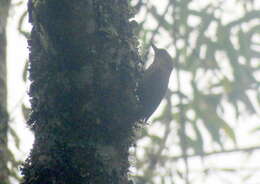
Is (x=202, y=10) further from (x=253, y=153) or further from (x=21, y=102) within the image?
(x=21, y=102)

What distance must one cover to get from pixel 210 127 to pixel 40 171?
3323 millimetres

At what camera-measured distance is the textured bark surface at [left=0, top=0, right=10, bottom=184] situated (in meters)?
3.98

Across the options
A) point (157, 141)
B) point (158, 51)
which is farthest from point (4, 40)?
point (157, 141)

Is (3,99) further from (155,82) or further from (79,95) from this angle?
(79,95)

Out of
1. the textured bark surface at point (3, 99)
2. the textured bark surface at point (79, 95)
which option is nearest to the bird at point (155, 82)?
the textured bark surface at point (79, 95)

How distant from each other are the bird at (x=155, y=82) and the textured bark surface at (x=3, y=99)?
1.12 meters

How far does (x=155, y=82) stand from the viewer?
375 cm

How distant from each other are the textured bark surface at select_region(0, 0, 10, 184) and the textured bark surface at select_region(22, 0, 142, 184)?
1.67 metres

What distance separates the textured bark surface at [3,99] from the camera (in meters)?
3.98

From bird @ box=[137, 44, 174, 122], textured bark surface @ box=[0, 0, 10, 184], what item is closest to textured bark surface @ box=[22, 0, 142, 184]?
bird @ box=[137, 44, 174, 122]

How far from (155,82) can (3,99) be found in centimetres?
124

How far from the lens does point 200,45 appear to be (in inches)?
202

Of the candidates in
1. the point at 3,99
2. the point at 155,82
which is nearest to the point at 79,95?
the point at 155,82

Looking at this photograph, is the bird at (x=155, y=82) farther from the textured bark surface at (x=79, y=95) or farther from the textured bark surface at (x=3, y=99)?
the textured bark surface at (x=3, y=99)
